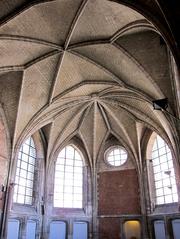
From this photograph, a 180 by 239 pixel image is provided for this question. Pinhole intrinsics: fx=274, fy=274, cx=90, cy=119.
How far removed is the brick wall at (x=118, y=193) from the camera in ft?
57.3

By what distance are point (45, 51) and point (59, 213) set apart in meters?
10.2

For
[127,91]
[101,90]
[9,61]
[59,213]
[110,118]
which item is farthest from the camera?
[110,118]

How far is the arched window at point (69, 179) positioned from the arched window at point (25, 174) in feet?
6.13

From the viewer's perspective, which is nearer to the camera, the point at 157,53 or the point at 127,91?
the point at 157,53

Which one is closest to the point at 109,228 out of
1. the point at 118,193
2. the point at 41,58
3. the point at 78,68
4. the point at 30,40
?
the point at 118,193

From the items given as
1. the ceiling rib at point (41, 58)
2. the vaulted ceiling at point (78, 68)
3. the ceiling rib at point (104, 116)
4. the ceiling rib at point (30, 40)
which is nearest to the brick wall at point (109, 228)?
the vaulted ceiling at point (78, 68)

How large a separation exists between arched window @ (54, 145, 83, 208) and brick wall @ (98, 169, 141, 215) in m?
1.49

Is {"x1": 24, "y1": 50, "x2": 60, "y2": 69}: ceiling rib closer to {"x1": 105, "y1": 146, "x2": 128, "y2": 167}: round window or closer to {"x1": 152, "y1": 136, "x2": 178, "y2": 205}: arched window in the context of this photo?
{"x1": 152, "y1": 136, "x2": 178, "y2": 205}: arched window

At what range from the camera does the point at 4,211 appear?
13492 mm

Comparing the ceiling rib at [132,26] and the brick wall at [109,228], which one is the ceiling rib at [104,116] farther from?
the ceiling rib at [132,26]

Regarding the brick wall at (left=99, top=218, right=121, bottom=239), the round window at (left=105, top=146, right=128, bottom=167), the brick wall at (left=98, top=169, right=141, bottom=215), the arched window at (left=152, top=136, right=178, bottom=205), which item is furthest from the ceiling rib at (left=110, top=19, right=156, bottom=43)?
the brick wall at (left=99, top=218, right=121, bottom=239)

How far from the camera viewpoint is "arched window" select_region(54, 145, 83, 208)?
18.0 metres

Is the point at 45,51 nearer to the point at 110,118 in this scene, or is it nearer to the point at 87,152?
the point at 110,118

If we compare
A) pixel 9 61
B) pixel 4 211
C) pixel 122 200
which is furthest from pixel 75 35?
pixel 122 200
